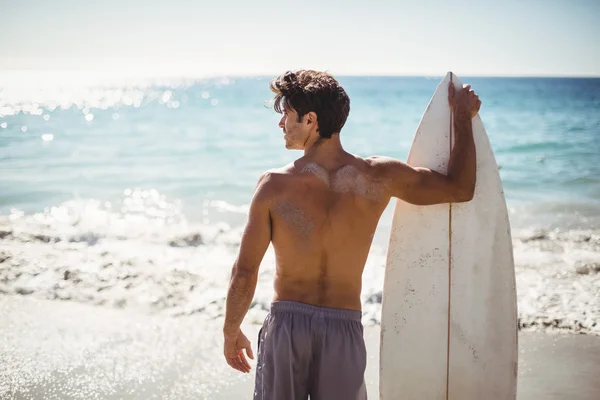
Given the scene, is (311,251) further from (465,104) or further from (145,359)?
(145,359)

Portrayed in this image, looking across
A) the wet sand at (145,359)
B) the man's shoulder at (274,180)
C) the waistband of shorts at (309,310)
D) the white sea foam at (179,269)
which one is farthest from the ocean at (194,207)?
the waistband of shorts at (309,310)

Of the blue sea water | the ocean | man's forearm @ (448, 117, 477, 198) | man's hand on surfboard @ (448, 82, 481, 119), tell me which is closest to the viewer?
man's forearm @ (448, 117, 477, 198)

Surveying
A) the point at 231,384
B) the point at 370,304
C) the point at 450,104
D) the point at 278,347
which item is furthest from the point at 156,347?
the point at 450,104

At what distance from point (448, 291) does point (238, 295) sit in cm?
120

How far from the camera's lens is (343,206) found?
2244 millimetres

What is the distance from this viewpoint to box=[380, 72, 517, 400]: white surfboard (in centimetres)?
293

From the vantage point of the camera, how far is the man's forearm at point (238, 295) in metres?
2.26

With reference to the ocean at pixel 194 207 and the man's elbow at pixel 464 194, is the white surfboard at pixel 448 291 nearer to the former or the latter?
the man's elbow at pixel 464 194

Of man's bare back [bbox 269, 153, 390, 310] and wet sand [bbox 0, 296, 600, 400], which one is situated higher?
man's bare back [bbox 269, 153, 390, 310]

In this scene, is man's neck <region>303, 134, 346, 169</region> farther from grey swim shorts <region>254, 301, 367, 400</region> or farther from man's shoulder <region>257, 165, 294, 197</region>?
grey swim shorts <region>254, 301, 367, 400</region>

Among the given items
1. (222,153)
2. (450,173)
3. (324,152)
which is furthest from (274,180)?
(222,153)

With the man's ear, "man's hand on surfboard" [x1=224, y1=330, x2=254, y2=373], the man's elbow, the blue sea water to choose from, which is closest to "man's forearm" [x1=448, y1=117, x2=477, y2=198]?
the man's elbow

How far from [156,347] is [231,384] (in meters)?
0.79

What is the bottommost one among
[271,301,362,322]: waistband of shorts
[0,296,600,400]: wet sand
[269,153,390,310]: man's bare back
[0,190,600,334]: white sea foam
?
[0,296,600,400]: wet sand
